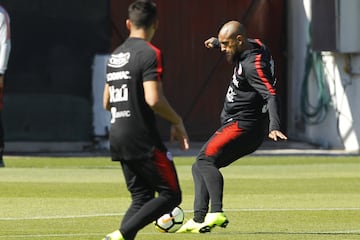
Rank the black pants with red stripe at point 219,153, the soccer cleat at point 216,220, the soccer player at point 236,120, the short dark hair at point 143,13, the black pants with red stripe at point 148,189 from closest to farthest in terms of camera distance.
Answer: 1. the short dark hair at point 143,13
2. the black pants with red stripe at point 148,189
3. the soccer cleat at point 216,220
4. the soccer player at point 236,120
5. the black pants with red stripe at point 219,153

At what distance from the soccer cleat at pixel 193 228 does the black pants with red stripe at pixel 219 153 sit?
0.23 ft

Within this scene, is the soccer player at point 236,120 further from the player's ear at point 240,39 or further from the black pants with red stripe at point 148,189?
the black pants with red stripe at point 148,189

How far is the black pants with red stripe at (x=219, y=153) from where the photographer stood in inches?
438

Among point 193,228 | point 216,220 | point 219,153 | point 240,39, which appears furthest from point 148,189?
point 240,39

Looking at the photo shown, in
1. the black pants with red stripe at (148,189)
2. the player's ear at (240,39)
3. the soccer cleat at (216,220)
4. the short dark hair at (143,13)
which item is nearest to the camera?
the short dark hair at (143,13)

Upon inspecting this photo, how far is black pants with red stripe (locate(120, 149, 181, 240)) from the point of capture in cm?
895

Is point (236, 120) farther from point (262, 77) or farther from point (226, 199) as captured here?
point (226, 199)

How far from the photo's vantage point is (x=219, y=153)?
36.9 feet

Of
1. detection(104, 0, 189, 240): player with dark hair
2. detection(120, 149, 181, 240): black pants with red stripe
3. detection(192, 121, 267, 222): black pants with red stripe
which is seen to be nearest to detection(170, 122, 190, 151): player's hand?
detection(104, 0, 189, 240): player with dark hair

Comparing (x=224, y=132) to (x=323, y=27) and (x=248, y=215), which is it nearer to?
(x=248, y=215)

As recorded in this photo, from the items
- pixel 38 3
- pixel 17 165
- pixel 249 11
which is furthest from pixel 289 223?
pixel 249 11

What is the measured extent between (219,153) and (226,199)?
3.06 metres

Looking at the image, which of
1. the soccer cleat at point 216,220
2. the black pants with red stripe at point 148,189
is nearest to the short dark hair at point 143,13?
the black pants with red stripe at point 148,189

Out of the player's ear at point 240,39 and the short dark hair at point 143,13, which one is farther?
the player's ear at point 240,39
